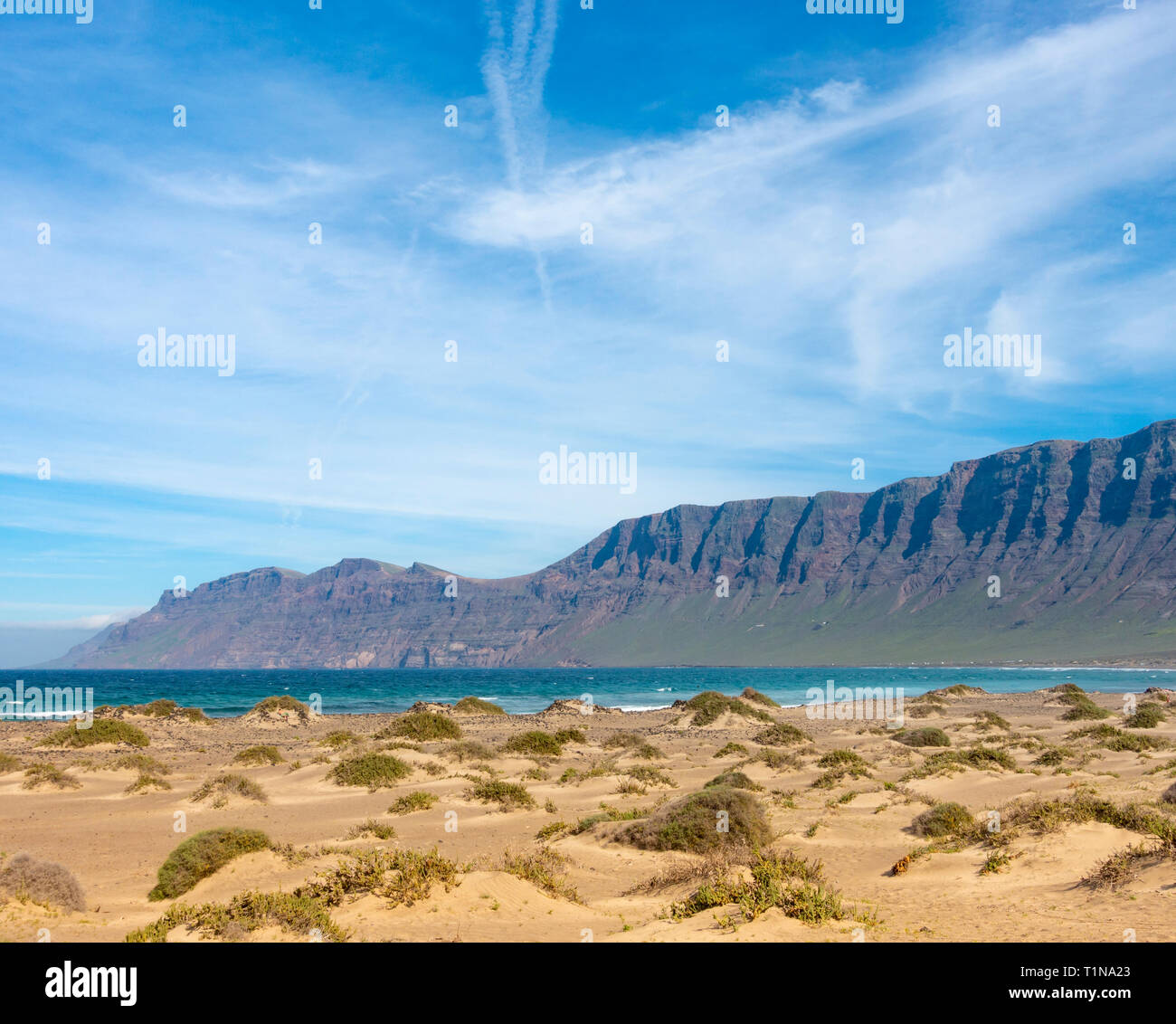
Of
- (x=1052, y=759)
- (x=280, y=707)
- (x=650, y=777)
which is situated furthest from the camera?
(x=280, y=707)

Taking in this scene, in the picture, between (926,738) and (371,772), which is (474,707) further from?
(926,738)

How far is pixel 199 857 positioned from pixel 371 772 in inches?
520

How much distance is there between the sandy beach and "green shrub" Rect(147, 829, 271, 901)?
0.06 metres

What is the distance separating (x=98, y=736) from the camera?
120ft

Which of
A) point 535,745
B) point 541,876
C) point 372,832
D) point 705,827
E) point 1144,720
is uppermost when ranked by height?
point 541,876

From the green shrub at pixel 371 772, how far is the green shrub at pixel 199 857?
1150 cm

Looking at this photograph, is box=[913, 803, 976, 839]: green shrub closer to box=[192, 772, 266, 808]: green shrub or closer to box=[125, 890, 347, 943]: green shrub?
box=[125, 890, 347, 943]: green shrub

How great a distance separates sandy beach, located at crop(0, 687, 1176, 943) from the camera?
30.9ft

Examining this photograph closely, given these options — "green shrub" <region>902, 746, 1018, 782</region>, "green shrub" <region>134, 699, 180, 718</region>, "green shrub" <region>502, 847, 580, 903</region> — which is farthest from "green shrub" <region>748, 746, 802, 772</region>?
"green shrub" <region>134, 699, 180, 718</region>

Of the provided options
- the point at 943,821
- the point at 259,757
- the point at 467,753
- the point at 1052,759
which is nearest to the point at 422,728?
the point at 259,757

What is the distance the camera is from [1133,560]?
194500 mm

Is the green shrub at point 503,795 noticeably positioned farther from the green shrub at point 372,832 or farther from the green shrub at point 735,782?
the green shrub at point 735,782
